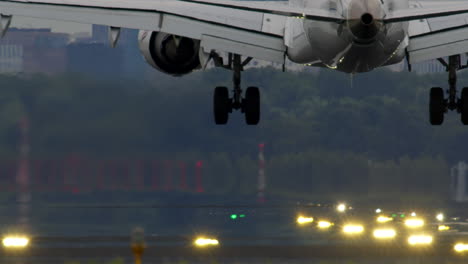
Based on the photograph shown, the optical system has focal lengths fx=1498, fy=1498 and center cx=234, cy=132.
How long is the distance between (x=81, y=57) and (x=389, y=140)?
20362 mm

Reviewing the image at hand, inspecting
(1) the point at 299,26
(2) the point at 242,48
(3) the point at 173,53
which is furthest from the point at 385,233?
(3) the point at 173,53

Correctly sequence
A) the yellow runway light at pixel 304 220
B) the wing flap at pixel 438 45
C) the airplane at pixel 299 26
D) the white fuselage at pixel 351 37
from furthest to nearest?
the yellow runway light at pixel 304 220 < the wing flap at pixel 438 45 < the airplane at pixel 299 26 < the white fuselage at pixel 351 37

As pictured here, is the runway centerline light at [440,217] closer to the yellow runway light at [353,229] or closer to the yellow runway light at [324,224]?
the yellow runway light at [324,224]

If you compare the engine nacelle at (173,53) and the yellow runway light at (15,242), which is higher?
the engine nacelle at (173,53)

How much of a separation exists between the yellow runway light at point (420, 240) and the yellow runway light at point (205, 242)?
5721 mm

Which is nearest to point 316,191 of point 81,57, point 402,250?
point 81,57

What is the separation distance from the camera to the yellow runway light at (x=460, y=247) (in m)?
40.8

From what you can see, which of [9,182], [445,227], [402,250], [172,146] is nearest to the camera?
[402,250]

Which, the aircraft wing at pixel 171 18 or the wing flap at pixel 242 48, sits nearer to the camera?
the aircraft wing at pixel 171 18

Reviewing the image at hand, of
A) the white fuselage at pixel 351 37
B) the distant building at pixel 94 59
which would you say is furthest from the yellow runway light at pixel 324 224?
the distant building at pixel 94 59

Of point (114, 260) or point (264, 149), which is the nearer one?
point (114, 260)

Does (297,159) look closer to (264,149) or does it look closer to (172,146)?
(264,149)

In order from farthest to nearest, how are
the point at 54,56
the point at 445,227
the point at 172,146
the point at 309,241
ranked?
the point at 54,56
the point at 172,146
the point at 445,227
the point at 309,241

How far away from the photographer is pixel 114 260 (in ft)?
125
